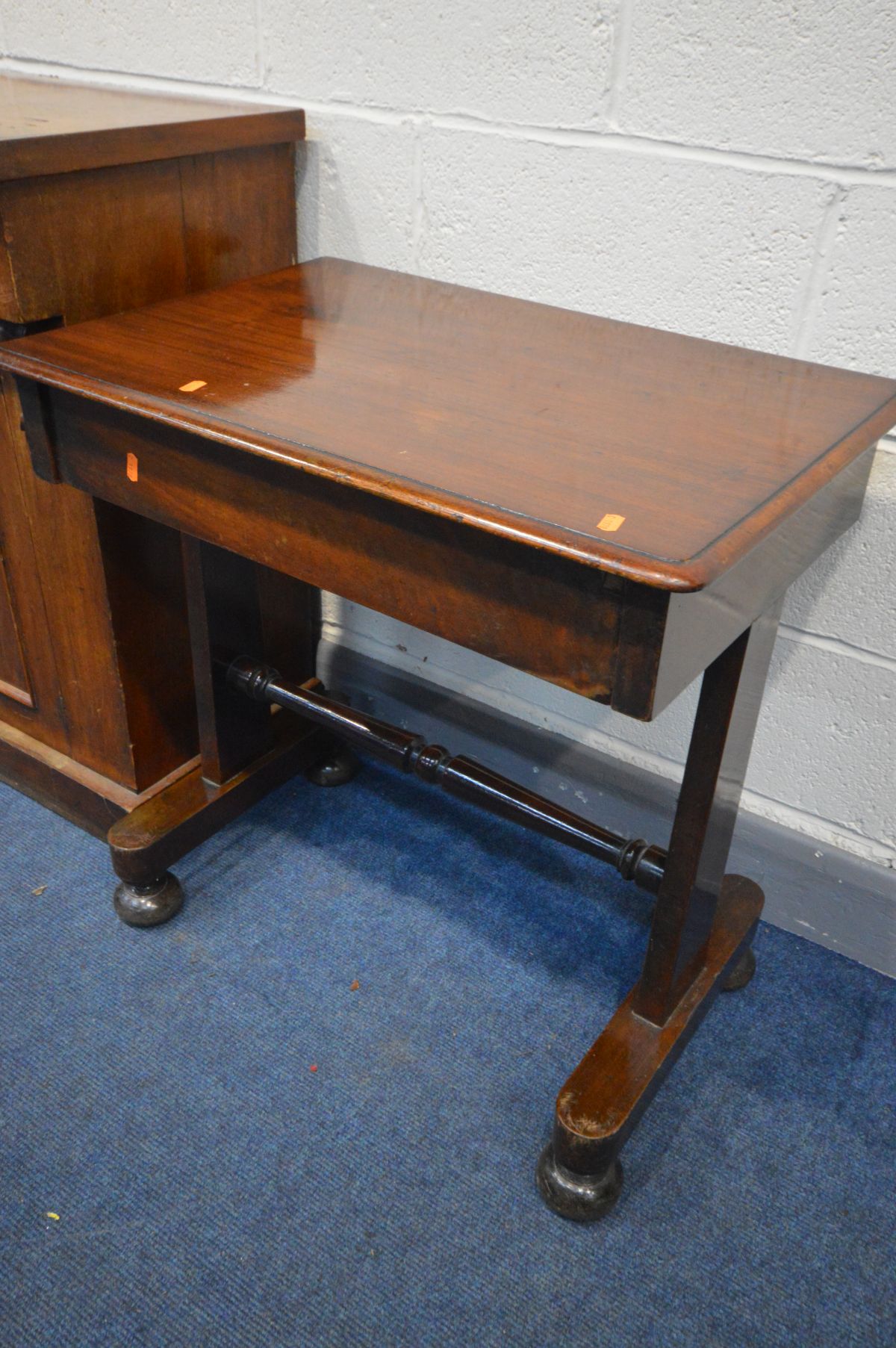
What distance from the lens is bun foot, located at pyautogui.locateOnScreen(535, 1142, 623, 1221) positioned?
120 cm

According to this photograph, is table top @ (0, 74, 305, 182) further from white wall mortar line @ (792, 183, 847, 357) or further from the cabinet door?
white wall mortar line @ (792, 183, 847, 357)

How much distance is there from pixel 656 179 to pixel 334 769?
1.04 m

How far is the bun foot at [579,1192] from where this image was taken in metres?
1.20

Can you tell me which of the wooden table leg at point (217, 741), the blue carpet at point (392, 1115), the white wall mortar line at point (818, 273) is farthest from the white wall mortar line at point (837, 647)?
the wooden table leg at point (217, 741)

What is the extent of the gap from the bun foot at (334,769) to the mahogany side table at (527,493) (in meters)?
0.33

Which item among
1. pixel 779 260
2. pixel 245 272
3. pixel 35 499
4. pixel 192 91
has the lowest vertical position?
pixel 35 499

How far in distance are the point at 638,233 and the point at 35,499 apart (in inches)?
34.4

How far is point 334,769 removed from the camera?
1.84 m

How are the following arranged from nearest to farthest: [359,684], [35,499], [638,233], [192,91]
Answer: [638,233]
[35,499]
[192,91]
[359,684]

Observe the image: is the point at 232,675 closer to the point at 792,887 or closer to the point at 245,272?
the point at 245,272

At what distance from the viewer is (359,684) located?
6.44 ft

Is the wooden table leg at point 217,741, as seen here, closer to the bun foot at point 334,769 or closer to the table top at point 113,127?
the bun foot at point 334,769

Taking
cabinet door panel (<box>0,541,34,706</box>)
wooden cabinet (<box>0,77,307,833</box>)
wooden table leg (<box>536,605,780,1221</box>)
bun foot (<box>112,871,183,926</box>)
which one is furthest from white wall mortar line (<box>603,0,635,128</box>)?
bun foot (<box>112,871,183,926</box>)

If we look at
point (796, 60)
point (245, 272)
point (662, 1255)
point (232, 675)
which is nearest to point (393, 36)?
point (245, 272)
